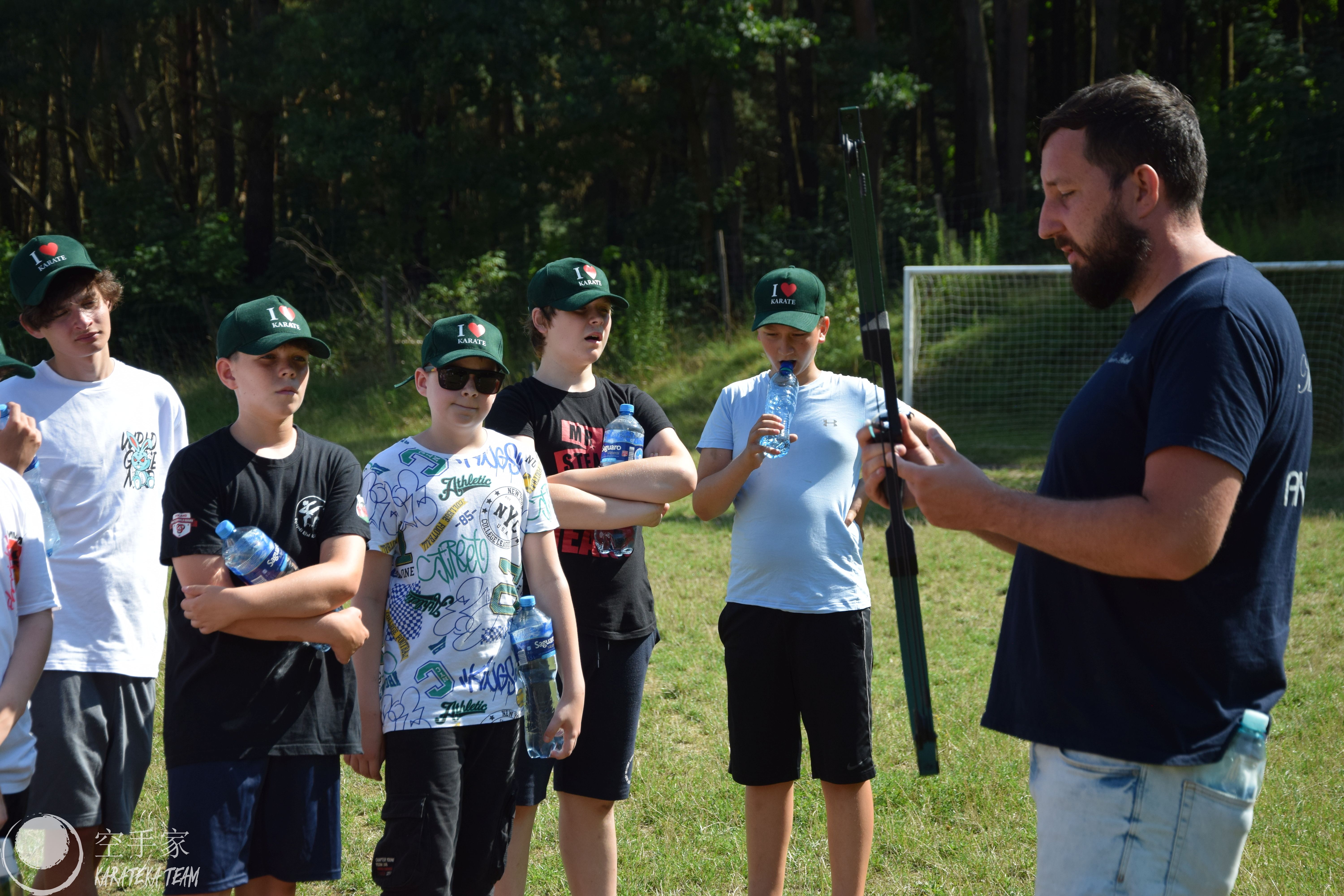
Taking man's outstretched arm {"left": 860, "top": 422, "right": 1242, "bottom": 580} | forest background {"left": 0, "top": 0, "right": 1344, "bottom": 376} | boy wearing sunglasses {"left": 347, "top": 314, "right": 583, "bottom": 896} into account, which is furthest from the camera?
forest background {"left": 0, "top": 0, "right": 1344, "bottom": 376}

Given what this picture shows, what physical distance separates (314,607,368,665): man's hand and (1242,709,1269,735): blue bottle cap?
2010 millimetres

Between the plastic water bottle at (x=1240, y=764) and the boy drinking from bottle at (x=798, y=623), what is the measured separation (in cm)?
149

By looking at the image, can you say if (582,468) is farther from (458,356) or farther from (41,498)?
(41,498)

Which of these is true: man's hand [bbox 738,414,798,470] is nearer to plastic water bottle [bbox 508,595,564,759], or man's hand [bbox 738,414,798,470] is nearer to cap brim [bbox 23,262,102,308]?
plastic water bottle [bbox 508,595,564,759]

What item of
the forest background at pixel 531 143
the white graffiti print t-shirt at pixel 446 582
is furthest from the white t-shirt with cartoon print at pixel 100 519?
the forest background at pixel 531 143

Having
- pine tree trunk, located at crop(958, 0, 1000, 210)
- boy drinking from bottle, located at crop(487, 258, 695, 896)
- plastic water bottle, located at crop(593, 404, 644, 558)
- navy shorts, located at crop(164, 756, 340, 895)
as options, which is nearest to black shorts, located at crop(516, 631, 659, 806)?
boy drinking from bottle, located at crop(487, 258, 695, 896)

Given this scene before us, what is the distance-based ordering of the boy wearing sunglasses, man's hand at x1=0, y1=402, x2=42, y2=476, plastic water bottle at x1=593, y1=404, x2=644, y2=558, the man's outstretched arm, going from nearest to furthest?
the man's outstretched arm < the boy wearing sunglasses < man's hand at x1=0, y1=402, x2=42, y2=476 < plastic water bottle at x1=593, y1=404, x2=644, y2=558

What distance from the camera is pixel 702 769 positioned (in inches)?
181

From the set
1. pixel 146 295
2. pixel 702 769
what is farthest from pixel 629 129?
pixel 702 769

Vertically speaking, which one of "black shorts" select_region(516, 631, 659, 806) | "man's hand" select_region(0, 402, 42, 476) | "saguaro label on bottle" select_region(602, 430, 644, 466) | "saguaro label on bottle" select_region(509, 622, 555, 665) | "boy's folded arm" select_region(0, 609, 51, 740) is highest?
"man's hand" select_region(0, 402, 42, 476)

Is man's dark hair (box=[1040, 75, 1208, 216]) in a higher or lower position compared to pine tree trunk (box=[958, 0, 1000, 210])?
lower

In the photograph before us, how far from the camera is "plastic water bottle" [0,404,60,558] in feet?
9.39

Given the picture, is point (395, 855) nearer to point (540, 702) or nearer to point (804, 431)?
point (540, 702)

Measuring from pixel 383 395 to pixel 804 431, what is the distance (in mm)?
12724
